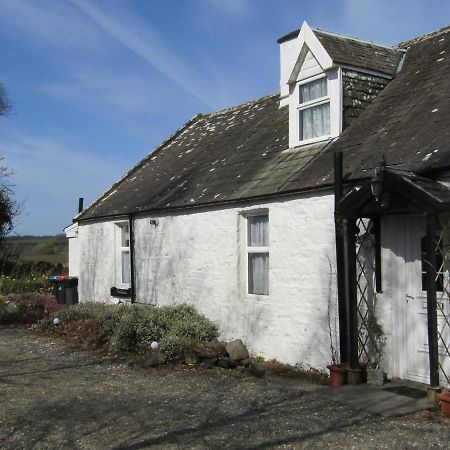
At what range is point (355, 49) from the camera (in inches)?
433

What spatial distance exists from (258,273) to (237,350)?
1.54m

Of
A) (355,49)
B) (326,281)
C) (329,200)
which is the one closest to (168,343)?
(326,281)

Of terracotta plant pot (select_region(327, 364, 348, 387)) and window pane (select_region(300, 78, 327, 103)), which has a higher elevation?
window pane (select_region(300, 78, 327, 103))

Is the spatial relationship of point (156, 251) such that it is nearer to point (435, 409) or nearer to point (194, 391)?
point (194, 391)

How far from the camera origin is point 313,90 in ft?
35.5

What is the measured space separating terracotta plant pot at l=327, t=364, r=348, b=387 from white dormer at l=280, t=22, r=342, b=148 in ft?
13.4

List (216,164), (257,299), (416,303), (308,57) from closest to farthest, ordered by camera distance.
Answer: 1. (416,303)
2. (257,299)
3. (308,57)
4. (216,164)

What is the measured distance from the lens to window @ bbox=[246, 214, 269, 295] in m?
10.5

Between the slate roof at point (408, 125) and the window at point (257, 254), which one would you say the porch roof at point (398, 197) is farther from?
the window at point (257, 254)

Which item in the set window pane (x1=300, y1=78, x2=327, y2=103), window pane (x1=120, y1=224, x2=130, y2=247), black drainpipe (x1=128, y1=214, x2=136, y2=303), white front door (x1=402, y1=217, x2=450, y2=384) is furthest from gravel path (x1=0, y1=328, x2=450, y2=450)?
window pane (x1=120, y1=224, x2=130, y2=247)

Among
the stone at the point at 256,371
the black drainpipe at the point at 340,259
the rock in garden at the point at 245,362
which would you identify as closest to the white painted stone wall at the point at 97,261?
the rock in garden at the point at 245,362

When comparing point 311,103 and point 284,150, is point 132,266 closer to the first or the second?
point 284,150

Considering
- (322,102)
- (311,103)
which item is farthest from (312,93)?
(322,102)

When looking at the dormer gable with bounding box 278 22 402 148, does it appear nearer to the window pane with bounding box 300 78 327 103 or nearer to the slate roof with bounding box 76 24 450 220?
the window pane with bounding box 300 78 327 103
